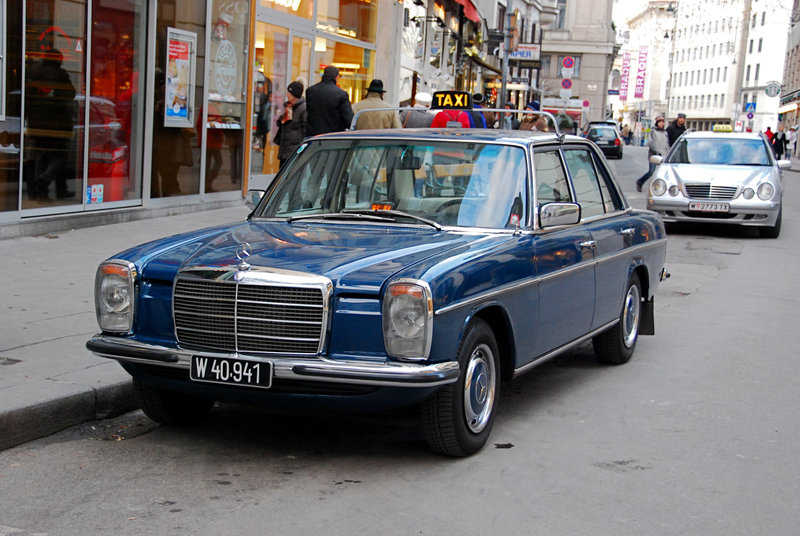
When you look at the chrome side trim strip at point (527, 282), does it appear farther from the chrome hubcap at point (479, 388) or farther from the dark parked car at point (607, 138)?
the dark parked car at point (607, 138)

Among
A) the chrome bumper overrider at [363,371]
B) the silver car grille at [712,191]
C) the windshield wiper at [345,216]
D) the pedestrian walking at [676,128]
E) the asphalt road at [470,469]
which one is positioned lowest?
the asphalt road at [470,469]

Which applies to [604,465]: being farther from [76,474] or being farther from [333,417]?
[76,474]

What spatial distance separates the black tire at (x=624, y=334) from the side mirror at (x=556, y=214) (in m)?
1.44

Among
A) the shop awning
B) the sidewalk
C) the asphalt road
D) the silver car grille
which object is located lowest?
the asphalt road

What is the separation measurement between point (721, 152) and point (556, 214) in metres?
11.8

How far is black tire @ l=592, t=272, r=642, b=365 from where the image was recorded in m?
7.19

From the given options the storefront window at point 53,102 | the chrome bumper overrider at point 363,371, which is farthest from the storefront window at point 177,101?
the chrome bumper overrider at point 363,371

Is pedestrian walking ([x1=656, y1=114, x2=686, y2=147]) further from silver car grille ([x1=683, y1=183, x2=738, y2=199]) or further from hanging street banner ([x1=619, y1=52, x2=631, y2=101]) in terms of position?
hanging street banner ([x1=619, y1=52, x2=631, y2=101])

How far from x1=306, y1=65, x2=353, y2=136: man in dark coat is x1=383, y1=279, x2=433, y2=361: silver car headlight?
28.8 ft

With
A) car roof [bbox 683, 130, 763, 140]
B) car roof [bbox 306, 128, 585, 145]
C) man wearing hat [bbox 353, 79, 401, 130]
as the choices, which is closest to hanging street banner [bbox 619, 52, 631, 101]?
car roof [bbox 683, 130, 763, 140]

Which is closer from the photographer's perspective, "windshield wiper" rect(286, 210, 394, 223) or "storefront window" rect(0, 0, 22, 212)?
"windshield wiper" rect(286, 210, 394, 223)

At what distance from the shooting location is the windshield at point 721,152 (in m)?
16.5

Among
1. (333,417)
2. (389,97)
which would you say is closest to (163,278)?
(333,417)

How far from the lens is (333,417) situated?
575 cm
